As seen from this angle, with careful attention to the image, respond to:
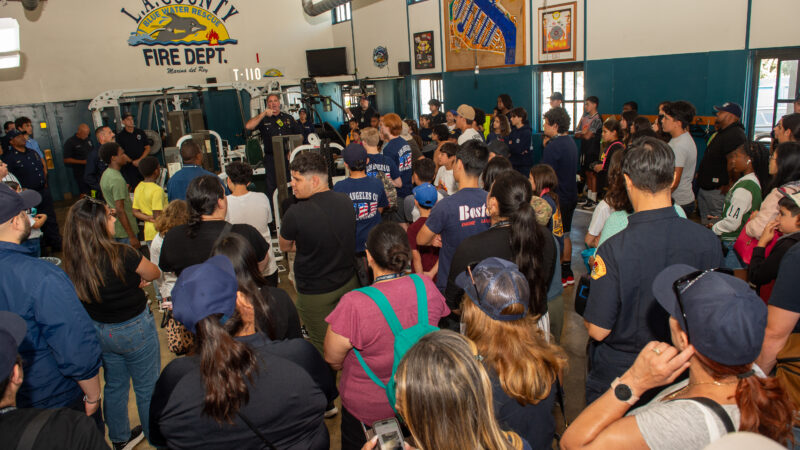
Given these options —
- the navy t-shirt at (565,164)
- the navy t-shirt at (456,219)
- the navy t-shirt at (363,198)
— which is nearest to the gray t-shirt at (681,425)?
the navy t-shirt at (456,219)

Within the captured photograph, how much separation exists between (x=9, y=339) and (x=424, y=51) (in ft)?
41.7

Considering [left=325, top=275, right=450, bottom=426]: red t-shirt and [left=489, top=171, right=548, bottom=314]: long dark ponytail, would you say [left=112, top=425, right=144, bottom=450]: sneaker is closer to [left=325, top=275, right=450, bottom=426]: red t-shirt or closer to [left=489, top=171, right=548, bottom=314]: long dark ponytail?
[left=325, top=275, right=450, bottom=426]: red t-shirt

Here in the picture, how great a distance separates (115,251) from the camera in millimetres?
2639

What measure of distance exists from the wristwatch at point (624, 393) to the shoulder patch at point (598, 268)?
77 centimetres

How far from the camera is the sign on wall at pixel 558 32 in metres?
9.10

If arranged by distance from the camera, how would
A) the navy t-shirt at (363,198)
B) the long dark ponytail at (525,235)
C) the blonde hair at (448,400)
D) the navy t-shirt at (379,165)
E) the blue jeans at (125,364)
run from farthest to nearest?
the navy t-shirt at (379,165), the navy t-shirt at (363,198), the blue jeans at (125,364), the long dark ponytail at (525,235), the blonde hair at (448,400)

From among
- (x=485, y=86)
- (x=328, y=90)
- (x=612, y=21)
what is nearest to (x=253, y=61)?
(x=328, y=90)

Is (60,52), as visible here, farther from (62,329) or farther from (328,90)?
(62,329)

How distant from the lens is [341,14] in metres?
15.8

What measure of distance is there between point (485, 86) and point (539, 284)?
9516 millimetres

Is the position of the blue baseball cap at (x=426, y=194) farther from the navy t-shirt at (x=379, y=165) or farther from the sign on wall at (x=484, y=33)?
the sign on wall at (x=484, y=33)

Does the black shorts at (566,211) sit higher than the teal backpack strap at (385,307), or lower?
lower

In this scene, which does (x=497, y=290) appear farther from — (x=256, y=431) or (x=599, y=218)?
(x=599, y=218)

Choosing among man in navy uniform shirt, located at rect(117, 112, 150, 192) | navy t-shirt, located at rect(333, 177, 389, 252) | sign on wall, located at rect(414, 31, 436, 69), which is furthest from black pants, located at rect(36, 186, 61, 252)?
sign on wall, located at rect(414, 31, 436, 69)
